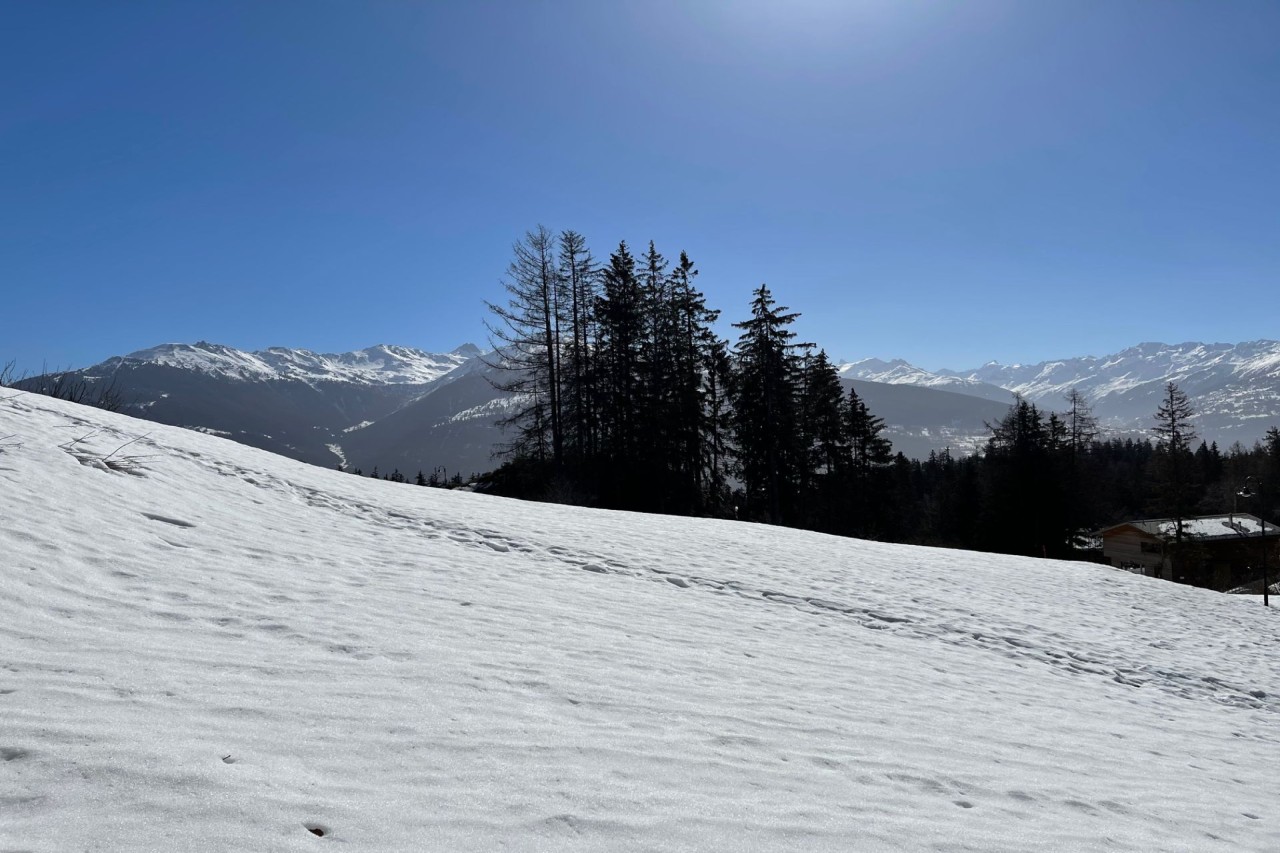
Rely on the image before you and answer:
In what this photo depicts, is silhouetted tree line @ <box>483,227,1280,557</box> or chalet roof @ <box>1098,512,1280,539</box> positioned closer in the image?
silhouetted tree line @ <box>483,227,1280,557</box>

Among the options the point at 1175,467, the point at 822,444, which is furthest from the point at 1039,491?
the point at 822,444

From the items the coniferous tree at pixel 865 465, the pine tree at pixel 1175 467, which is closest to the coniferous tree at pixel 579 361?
the coniferous tree at pixel 865 465

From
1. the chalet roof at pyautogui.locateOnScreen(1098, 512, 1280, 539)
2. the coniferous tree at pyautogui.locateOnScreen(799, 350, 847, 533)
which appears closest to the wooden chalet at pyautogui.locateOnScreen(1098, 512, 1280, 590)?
the chalet roof at pyautogui.locateOnScreen(1098, 512, 1280, 539)

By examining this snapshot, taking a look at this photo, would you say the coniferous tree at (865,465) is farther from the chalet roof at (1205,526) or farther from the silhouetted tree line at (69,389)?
the silhouetted tree line at (69,389)

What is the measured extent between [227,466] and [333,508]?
2.13m

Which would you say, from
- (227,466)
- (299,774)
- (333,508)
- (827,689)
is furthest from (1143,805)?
(227,466)

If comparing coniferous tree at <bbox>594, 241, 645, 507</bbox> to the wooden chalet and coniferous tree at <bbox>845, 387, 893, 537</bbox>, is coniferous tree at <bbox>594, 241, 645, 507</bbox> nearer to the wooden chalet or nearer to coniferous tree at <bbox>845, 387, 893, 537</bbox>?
coniferous tree at <bbox>845, 387, 893, 537</bbox>

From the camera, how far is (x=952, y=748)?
15.6 feet

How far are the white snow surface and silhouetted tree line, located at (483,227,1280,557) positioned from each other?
1707 centimetres

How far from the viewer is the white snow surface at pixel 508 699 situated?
2.71 metres

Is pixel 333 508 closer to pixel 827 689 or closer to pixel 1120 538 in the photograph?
pixel 827 689

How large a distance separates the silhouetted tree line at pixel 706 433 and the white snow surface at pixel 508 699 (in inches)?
672

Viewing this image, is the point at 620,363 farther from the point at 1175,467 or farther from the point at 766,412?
the point at 1175,467

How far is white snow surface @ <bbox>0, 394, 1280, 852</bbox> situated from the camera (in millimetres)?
2707
